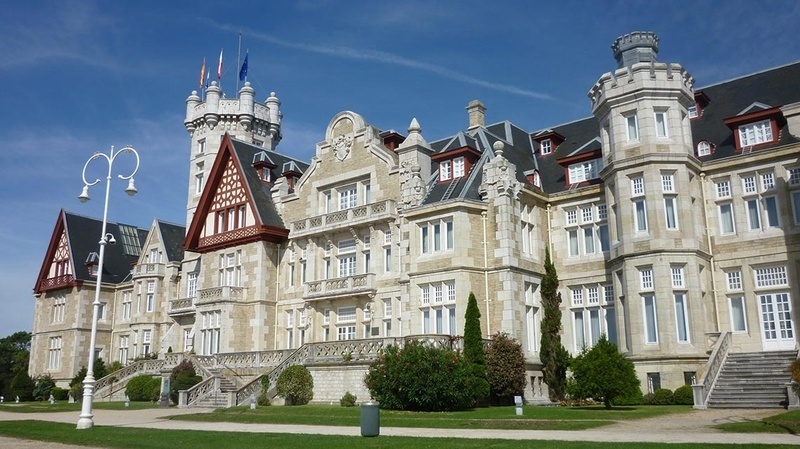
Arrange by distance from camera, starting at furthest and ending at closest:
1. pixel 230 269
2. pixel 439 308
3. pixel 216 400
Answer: pixel 230 269 < pixel 216 400 < pixel 439 308

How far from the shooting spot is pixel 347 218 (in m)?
37.1

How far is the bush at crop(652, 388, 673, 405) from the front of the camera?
25758mm

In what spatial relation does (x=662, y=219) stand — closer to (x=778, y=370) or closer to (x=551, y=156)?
(x=778, y=370)

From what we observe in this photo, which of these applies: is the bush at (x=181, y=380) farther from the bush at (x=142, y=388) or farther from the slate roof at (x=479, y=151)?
the slate roof at (x=479, y=151)

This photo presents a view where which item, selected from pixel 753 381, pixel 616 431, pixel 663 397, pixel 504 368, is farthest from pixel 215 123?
pixel 616 431

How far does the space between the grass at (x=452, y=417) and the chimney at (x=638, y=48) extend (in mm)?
18327

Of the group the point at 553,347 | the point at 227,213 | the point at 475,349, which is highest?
the point at 227,213

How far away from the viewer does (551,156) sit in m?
36.9

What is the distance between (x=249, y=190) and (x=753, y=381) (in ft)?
92.2

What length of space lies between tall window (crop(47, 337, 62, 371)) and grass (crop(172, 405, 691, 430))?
35090mm

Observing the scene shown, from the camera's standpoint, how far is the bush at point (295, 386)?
1179 inches

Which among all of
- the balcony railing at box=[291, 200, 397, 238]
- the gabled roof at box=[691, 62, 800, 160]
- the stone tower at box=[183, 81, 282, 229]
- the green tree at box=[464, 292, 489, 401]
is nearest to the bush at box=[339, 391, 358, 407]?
the green tree at box=[464, 292, 489, 401]

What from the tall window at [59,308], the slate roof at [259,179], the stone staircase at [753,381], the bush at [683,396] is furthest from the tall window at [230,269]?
the stone staircase at [753,381]

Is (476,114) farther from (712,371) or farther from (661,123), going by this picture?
(712,371)
